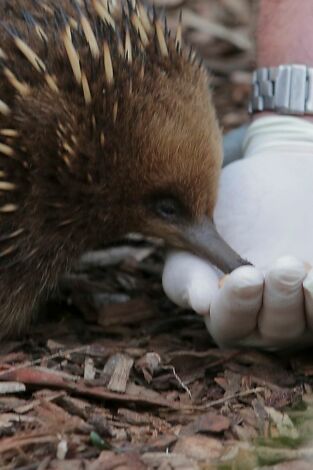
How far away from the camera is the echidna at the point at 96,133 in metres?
2.80

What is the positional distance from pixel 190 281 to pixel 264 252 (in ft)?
0.82

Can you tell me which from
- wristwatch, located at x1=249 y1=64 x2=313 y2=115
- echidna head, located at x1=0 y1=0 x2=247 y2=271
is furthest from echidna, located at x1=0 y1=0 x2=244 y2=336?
wristwatch, located at x1=249 y1=64 x2=313 y2=115

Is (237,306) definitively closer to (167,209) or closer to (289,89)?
(167,209)

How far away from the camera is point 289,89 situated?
345 cm

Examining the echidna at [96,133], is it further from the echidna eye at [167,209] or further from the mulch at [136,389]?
the mulch at [136,389]

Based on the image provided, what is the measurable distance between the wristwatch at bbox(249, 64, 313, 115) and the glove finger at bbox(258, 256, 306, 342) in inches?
37.4

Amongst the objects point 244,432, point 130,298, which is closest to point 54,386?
point 244,432

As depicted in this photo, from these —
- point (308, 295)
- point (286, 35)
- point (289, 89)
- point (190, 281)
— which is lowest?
point (190, 281)

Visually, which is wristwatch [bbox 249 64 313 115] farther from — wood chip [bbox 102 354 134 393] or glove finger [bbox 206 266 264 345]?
wood chip [bbox 102 354 134 393]

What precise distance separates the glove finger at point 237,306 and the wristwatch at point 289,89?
3.03 ft

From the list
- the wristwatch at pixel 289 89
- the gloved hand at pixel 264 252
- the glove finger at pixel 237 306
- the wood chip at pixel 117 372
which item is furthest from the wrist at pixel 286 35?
the wood chip at pixel 117 372

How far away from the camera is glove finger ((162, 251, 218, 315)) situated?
283 centimetres

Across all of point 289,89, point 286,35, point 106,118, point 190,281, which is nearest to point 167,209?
point 190,281

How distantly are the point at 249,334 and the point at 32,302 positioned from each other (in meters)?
0.69
